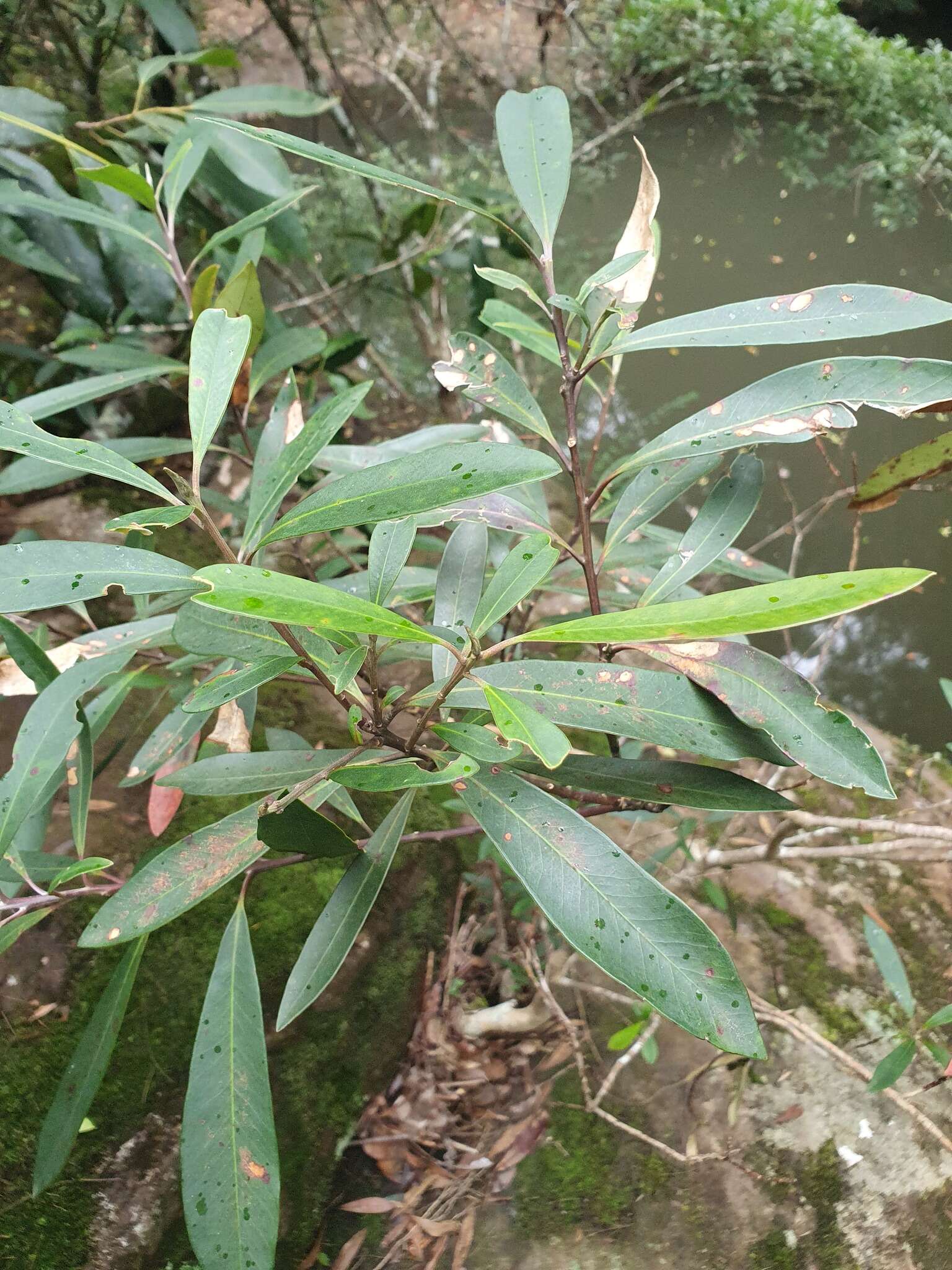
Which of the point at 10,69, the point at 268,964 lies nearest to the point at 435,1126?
the point at 268,964

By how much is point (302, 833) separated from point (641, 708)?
0.25m

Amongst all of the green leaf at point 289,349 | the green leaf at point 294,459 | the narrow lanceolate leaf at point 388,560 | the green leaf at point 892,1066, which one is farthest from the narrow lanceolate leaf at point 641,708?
the green leaf at point 289,349

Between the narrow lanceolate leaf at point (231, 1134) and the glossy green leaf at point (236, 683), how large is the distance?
9.2 inches

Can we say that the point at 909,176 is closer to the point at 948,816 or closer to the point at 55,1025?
the point at 948,816

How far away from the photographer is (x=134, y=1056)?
91 centimetres

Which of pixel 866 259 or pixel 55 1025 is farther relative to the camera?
pixel 866 259

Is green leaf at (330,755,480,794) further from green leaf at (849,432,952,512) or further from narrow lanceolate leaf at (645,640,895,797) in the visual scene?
green leaf at (849,432,952,512)

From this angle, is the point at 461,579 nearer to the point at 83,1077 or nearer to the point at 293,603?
the point at 293,603

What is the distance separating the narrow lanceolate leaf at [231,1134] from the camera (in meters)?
0.49

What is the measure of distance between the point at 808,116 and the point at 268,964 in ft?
12.0

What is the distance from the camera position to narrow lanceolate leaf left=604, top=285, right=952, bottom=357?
0.48 meters

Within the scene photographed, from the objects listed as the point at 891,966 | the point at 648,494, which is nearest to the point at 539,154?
the point at 648,494

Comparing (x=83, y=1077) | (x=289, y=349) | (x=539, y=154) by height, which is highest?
(x=539, y=154)

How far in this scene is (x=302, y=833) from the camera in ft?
1.65
